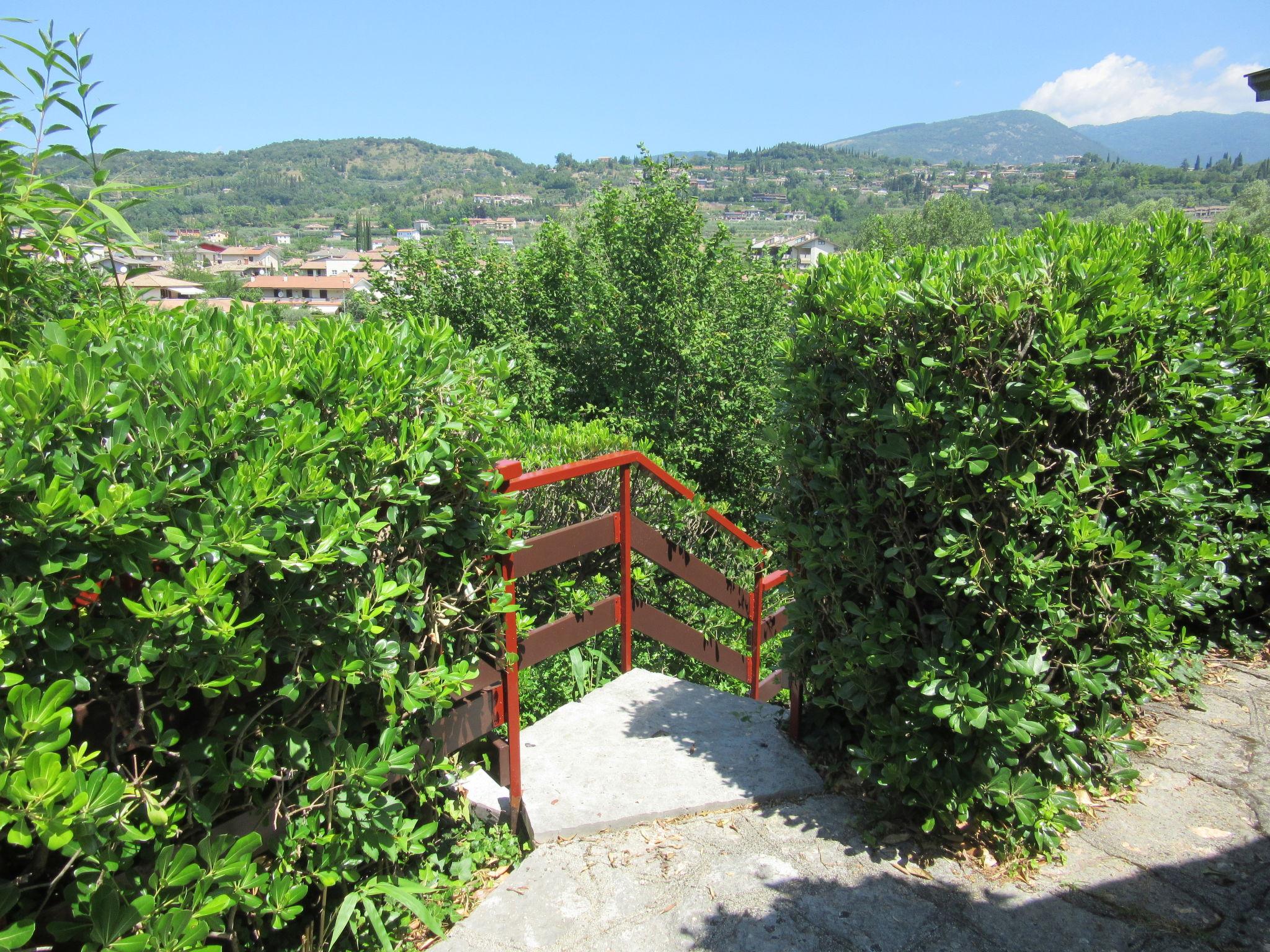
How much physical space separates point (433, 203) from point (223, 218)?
109ft

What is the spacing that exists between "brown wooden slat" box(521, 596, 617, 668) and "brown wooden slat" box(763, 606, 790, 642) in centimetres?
171

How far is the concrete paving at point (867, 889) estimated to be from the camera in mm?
2334

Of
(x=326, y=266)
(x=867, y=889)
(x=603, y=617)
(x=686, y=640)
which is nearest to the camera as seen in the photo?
(x=867, y=889)

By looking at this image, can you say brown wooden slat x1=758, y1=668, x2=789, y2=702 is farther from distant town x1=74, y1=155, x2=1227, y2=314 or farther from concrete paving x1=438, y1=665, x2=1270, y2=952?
distant town x1=74, y1=155, x2=1227, y2=314

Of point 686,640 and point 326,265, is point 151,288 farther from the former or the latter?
point 326,265

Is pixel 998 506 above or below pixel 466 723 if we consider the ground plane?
above

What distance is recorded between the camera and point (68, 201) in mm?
2141

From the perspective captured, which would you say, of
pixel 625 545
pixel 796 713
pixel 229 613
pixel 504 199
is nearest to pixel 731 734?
pixel 796 713

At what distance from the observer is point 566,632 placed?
342 centimetres

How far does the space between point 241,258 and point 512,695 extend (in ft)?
399

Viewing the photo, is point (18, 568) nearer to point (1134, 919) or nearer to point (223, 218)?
point (1134, 919)

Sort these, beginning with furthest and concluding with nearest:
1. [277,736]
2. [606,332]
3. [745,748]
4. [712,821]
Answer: [606,332]
[745,748]
[712,821]
[277,736]

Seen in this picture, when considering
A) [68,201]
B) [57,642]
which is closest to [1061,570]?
[57,642]

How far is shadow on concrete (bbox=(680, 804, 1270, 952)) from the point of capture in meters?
2.31
